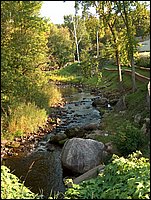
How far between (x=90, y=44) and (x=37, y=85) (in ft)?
93.2

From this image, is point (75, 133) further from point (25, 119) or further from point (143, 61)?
Answer: point (143, 61)

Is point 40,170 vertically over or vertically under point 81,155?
under

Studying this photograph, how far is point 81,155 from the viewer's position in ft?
30.2

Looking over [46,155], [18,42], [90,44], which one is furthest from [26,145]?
[90,44]

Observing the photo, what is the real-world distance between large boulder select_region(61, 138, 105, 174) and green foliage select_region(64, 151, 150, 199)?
4.14 m

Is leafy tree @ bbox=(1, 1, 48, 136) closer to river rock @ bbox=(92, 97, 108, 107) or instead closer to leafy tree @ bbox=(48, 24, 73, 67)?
river rock @ bbox=(92, 97, 108, 107)

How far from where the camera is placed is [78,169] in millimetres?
9117

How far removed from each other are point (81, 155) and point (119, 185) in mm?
4839

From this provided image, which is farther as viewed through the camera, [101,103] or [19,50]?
[101,103]

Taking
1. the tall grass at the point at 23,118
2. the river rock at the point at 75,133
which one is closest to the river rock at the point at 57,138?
the river rock at the point at 75,133

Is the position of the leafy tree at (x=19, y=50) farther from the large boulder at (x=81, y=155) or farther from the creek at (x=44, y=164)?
the large boulder at (x=81, y=155)

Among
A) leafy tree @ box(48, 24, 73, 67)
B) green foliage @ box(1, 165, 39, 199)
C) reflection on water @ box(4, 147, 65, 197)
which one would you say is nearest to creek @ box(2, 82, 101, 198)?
reflection on water @ box(4, 147, 65, 197)

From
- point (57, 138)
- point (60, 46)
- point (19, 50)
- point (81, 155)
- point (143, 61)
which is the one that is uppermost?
point (60, 46)

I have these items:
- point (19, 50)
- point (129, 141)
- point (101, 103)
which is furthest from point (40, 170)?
point (101, 103)
